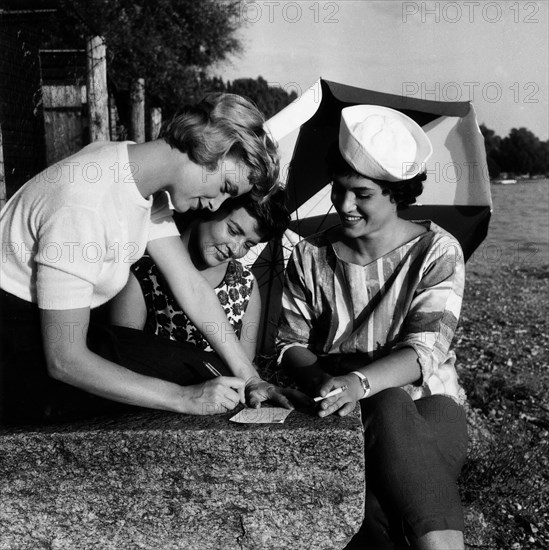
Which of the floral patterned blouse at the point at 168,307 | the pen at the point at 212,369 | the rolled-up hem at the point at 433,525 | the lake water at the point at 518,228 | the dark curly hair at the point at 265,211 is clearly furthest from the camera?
the lake water at the point at 518,228

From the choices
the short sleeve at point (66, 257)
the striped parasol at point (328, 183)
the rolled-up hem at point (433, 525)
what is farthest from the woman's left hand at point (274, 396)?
the striped parasol at point (328, 183)

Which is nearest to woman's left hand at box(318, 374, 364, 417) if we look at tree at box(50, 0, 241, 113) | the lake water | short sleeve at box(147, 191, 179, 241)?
short sleeve at box(147, 191, 179, 241)

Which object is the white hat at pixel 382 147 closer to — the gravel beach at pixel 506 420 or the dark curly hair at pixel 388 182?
the dark curly hair at pixel 388 182

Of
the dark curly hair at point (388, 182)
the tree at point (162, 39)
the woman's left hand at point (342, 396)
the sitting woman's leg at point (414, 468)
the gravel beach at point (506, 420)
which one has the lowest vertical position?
the gravel beach at point (506, 420)

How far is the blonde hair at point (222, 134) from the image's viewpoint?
2490 millimetres

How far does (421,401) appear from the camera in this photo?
267 centimetres

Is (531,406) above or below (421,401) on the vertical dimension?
below

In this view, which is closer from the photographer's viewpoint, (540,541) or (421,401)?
(421,401)

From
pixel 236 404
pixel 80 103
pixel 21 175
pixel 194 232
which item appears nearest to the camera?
pixel 236 404

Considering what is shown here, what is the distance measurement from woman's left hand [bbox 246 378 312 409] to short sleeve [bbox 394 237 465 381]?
18.4 inches

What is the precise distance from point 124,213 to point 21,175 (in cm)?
393

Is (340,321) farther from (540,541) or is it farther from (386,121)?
(540,541)

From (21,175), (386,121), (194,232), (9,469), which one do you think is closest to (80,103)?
(21,175)

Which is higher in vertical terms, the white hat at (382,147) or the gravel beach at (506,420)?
the white hat at (382,147)
